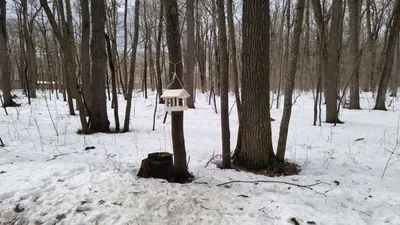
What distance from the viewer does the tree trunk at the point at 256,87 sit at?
354cm

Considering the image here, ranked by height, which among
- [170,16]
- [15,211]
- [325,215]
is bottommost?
[325,215]

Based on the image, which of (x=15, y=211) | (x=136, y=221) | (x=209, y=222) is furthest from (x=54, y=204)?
(x=209, y=222)

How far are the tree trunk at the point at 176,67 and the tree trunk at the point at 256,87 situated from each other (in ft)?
3.67

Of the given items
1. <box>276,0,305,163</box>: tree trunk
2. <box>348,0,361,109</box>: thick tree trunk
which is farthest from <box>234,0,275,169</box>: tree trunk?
<box>348,0,361,109</box>: thick tree trunk

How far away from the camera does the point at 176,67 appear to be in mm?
Result: 3037

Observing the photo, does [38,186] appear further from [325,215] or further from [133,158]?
[325,215]

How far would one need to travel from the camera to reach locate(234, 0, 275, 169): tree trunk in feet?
11.6

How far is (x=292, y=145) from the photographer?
17.2 feet

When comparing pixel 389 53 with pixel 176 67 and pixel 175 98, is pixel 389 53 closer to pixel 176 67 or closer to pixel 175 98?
pixel 176 67

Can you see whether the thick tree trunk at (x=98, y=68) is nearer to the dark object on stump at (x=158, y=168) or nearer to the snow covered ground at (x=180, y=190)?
the snow covered ground at (x=180, y=190)

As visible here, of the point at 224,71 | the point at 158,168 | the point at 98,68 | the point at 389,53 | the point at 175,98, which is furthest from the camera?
the point at 389,53

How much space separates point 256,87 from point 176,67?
51.4 inches

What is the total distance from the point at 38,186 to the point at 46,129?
396 centimetres

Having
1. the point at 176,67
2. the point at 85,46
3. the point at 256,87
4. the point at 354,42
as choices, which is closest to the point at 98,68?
the point at 85,46
